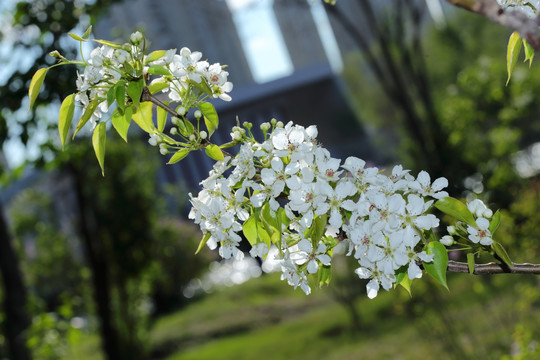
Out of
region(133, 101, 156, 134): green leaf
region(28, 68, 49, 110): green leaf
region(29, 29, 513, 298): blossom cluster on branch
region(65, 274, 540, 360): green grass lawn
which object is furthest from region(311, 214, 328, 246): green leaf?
region(65, 274, 540, 360): green grass lawn

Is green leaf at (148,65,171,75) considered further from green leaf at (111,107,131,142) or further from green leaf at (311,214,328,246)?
green leaf at (311,214,328,246)

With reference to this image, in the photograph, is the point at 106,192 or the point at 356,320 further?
the point at 106,192

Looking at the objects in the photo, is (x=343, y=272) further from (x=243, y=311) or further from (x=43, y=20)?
(x=43, y=20)

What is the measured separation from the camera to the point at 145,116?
0.76m

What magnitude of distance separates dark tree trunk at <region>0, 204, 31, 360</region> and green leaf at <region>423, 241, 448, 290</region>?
2197 mm

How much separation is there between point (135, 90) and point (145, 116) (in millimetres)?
73

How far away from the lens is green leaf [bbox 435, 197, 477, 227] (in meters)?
0.67

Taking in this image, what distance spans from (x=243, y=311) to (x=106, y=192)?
3.01 m

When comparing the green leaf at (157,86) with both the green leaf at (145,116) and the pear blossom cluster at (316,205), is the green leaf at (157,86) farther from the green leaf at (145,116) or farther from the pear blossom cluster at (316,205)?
the pear blossom cluster at (316,205)

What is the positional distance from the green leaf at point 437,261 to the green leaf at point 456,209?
0.04 meters

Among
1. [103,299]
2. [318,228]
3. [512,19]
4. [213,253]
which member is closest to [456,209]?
[318,228]

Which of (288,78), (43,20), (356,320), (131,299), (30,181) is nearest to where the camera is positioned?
(43,20)

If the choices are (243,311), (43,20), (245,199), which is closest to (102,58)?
(245,199)

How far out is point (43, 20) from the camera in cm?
236
